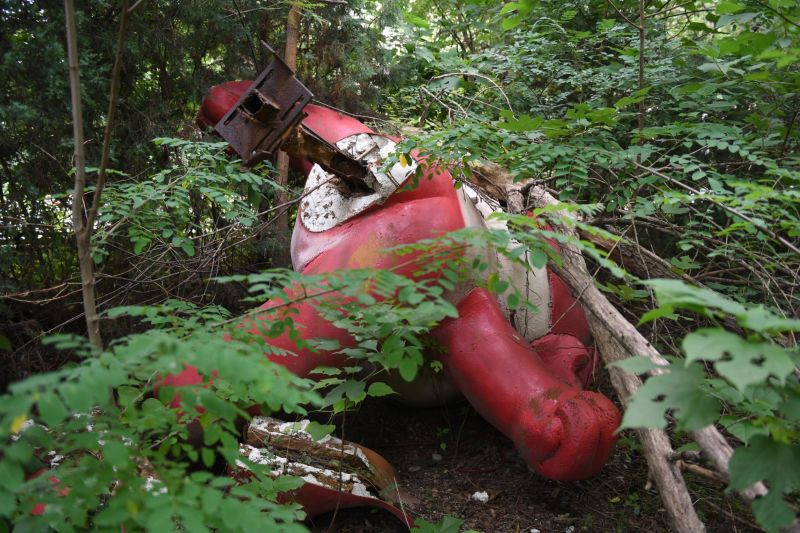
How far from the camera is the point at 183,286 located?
355 cm

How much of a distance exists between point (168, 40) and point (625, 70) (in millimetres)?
2519

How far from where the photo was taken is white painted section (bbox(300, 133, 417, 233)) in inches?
109

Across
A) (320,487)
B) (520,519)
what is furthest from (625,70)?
(320,487)

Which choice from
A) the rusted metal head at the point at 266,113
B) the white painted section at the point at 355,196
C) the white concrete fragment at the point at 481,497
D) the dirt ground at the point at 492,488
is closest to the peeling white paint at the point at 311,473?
the dirt ground at the point at 492,488

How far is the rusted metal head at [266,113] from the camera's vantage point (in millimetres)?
2318

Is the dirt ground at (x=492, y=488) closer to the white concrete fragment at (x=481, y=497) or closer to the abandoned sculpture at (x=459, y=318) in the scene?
the white concrete fragment at (x=481, y=497)

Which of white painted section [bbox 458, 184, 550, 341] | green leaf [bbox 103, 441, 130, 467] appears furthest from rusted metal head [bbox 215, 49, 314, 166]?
green leaf [bbox 103, 441, 130, 467]

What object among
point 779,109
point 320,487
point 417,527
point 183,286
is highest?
point 779,109

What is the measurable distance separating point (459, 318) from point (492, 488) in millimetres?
780

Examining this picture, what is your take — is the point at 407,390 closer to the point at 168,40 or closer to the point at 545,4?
the point at 168,40

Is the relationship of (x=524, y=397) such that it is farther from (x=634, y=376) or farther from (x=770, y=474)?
(x=770, y=474)

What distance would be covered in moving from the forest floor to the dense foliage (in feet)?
1.73

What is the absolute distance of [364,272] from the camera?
1451 millimetres

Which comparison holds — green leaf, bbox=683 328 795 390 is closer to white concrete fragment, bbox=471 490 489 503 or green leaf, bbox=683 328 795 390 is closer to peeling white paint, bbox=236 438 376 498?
peeling white paint, bbox=236 438 376 498
